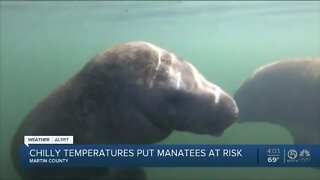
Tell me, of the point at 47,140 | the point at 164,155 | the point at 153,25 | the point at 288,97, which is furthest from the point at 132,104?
the point at 153,25

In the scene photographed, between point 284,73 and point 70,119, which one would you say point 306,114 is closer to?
point 284,73

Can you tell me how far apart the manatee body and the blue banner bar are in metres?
1.29

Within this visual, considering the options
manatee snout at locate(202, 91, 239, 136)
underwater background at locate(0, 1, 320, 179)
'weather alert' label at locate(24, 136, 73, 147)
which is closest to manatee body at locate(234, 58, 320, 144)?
underwater background at locate(0, 1, 320, 179)

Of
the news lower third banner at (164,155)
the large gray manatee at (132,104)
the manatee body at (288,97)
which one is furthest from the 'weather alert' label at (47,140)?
the manatee body at (288,97)

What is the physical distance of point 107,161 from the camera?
11.0ft

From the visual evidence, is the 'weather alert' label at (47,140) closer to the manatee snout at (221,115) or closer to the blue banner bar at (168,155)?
the blue banner bar at (168,155)

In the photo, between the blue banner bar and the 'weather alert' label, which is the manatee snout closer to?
the blue banner bar

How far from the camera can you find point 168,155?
3363mm

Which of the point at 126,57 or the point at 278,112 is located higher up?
the point at 126,57

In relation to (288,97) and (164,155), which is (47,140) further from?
(288,97)

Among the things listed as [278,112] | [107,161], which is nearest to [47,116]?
[107,161]

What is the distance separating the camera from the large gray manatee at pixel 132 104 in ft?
11.7

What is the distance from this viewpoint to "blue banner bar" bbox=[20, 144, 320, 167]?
11.0 ft

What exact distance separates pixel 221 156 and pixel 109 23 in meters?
12.1
